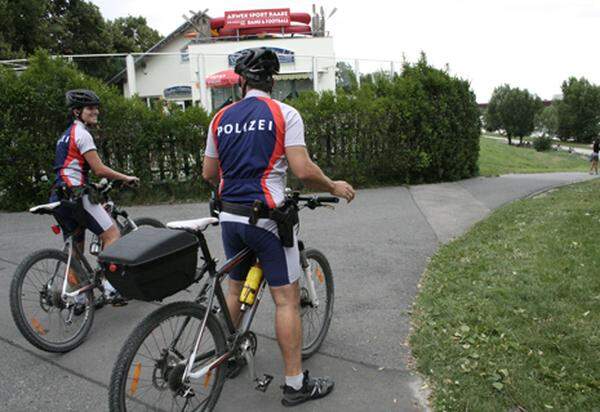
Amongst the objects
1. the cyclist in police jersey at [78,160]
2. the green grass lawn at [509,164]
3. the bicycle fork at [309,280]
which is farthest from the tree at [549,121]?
the cyclist in police jersey at [78,160]

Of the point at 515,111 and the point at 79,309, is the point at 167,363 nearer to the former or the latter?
the point at 79,309

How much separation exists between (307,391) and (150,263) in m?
1.36

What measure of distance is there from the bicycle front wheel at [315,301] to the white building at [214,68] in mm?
8013

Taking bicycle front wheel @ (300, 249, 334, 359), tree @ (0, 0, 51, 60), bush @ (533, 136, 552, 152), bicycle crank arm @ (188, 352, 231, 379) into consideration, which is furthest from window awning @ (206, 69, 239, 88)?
bush @ (533, 136, 552, 152)

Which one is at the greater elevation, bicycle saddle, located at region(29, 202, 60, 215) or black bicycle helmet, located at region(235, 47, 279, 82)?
black bicycle helmet, located at region(235, 47, 279, 82)

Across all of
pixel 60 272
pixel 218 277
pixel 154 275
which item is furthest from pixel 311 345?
pixel 60 272

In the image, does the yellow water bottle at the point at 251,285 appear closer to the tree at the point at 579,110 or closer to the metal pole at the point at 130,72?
the metal pole at the point at 130,72

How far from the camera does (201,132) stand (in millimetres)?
10555

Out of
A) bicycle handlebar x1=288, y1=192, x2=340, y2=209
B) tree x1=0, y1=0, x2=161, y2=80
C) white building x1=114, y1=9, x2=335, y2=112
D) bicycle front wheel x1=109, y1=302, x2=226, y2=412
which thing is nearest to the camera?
bicycle front wheel x1=109, y1=302, x2=226, y2=412

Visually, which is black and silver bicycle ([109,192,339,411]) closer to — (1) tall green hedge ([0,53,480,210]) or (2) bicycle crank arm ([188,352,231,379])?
(2) bicycle crank arm ([188,352,231,379])

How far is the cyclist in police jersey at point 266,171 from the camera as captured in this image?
2.85 meters

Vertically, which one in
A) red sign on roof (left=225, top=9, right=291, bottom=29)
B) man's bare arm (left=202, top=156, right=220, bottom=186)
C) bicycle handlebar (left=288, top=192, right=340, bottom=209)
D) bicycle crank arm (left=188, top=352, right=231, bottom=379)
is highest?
red sign on roof (left=225, top=9, right=291, bottom=29)

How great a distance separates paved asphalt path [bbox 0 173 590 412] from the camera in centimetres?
327

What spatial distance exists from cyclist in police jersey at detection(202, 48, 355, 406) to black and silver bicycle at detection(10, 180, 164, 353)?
5.67 ft
